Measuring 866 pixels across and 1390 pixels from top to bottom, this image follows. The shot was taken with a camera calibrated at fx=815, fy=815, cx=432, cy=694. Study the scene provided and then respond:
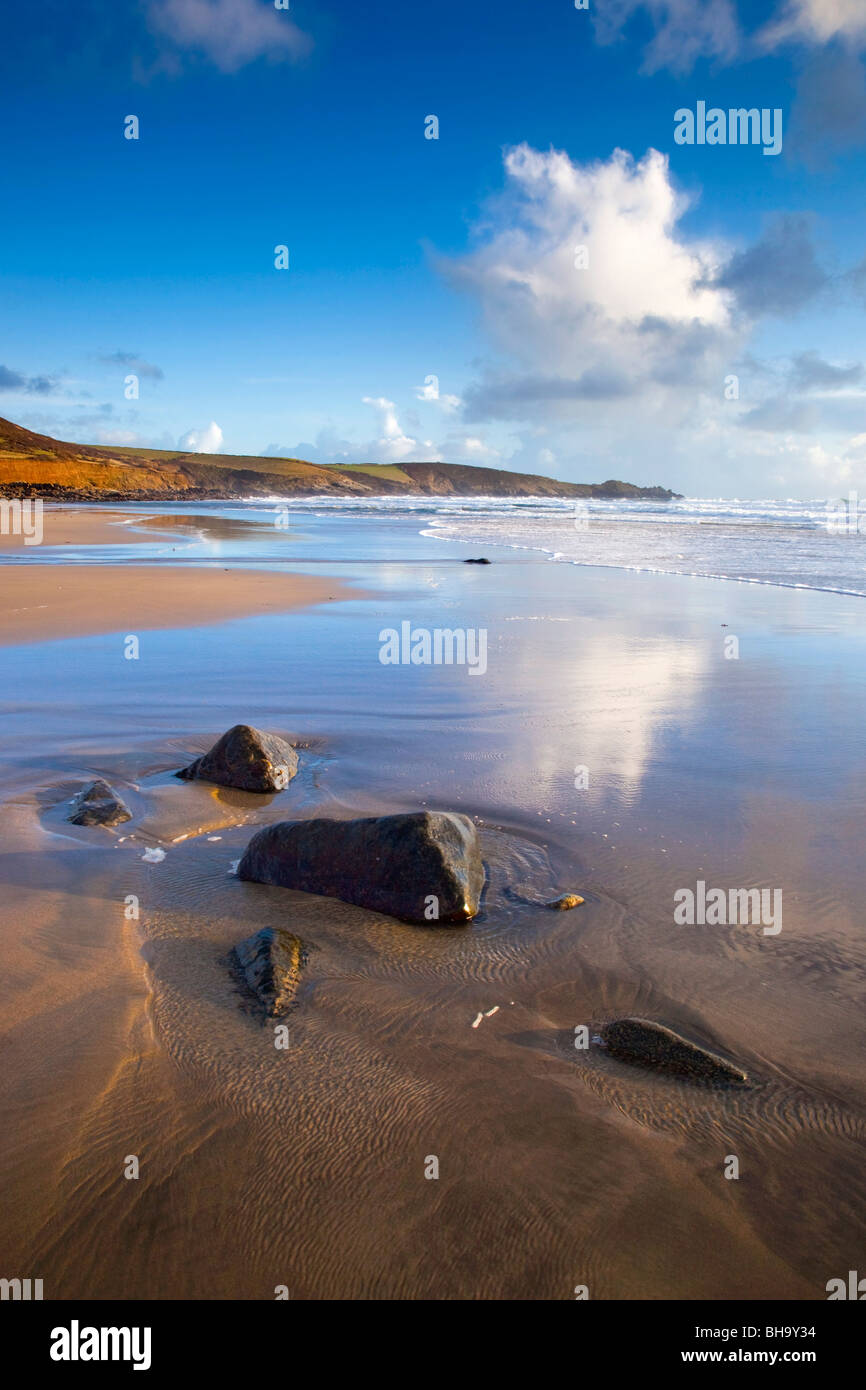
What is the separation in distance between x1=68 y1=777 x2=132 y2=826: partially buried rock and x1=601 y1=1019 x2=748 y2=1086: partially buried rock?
3.25m

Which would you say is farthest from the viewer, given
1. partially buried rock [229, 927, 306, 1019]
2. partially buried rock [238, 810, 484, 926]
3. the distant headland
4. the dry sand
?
the distant headland

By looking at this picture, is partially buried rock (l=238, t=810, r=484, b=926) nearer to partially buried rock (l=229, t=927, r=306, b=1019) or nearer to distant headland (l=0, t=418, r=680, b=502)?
partially buried rock (l=229, t=927, r=306, b=1019)

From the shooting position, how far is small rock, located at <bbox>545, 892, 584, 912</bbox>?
4020 mm

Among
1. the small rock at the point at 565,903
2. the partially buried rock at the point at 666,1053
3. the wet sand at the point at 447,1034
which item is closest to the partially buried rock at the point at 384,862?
the wet sand at the point at 447,1034

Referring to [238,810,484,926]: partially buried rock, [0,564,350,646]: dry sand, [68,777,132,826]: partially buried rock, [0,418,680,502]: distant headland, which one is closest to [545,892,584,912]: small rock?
[238,810,484,926]: partially buried rock

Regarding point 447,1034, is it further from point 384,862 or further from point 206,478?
point 206,478

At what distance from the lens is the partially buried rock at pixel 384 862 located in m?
3.95

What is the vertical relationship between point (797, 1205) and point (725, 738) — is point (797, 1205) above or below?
below

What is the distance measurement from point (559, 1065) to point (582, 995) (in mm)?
445

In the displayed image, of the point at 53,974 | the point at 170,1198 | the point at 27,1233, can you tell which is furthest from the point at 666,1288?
the point at 53,974

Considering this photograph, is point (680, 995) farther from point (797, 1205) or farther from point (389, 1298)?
point (389, 1298)

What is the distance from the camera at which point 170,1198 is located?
2.40m

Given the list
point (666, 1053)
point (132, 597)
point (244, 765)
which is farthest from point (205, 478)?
point (666, 1053)

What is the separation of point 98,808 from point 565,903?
9.54 ft
